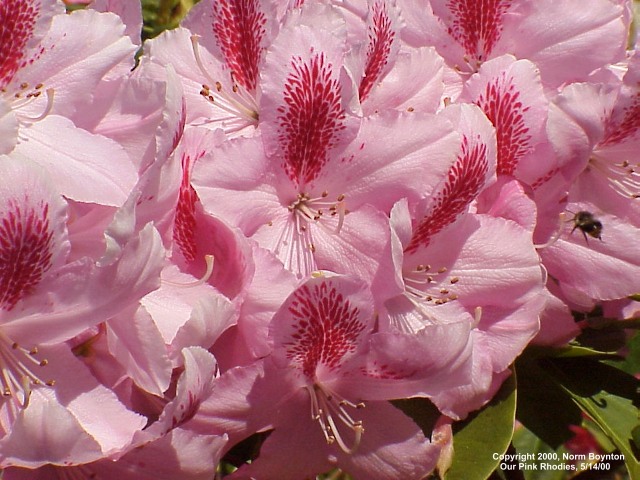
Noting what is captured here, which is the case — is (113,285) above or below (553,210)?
above

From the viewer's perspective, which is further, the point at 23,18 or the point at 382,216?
the point at 382,216

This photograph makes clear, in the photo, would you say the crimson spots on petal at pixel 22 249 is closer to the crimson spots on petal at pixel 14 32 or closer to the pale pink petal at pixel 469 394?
the crimson spots on petal at pixel 14 32

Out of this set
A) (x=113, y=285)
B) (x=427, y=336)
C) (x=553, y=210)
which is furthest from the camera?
(x=553, y=210)

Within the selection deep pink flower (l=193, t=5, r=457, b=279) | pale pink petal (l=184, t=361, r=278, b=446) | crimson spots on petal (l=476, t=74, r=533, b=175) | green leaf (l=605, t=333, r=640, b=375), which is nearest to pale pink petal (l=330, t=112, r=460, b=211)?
deep pink flower (l=193, t=5, r=457, b=279)

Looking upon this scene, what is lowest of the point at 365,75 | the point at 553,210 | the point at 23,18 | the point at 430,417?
the point at 430,417

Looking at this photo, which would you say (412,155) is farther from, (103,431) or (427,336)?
(103,431)

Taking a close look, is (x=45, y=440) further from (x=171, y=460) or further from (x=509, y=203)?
(x=509, y=203)

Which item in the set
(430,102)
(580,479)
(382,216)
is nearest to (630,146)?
(430,102)
